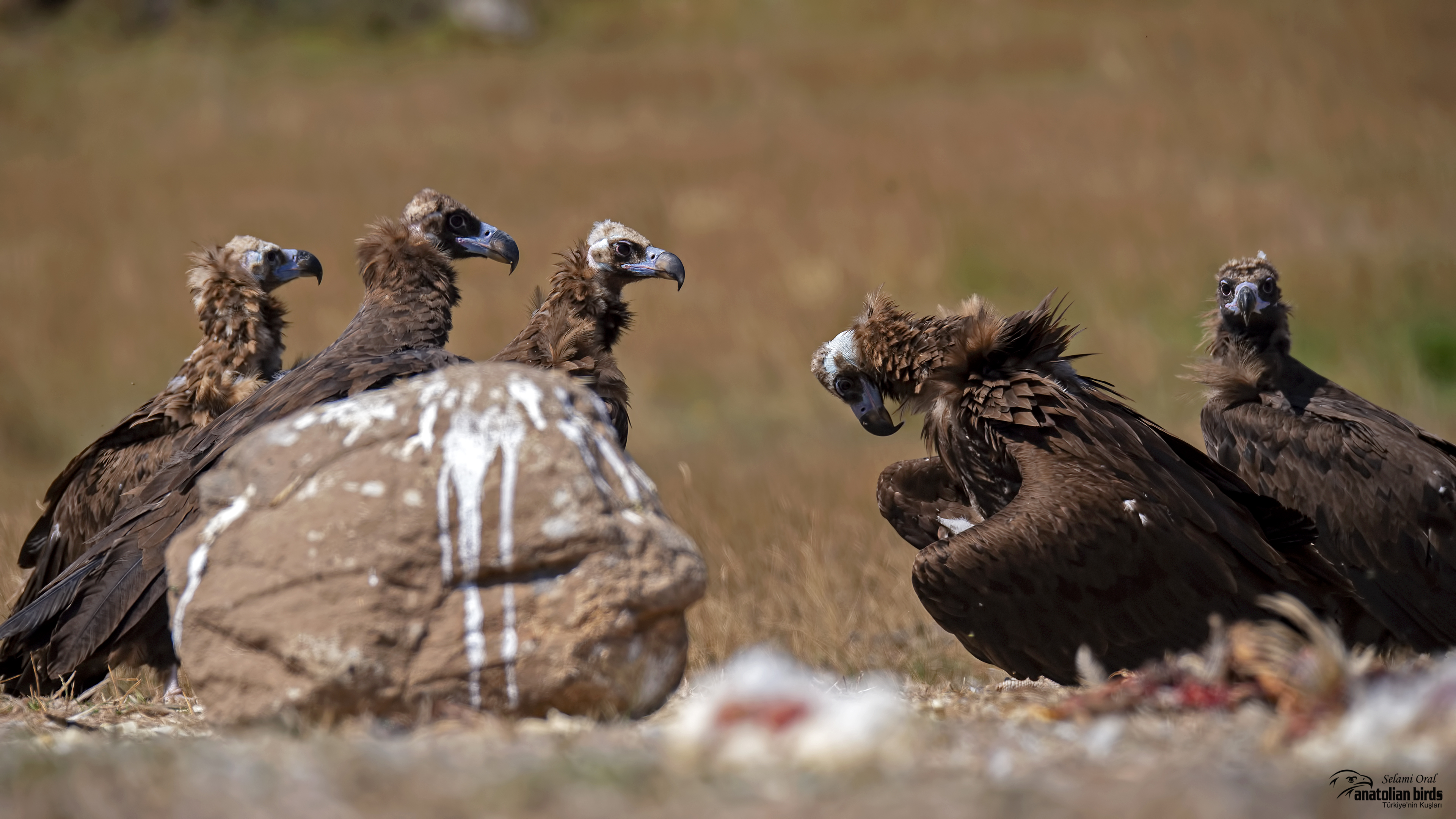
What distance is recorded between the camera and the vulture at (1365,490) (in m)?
6.38

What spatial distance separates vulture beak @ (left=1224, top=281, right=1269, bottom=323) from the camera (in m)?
6.81

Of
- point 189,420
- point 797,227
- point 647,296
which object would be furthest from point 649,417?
point 189,420

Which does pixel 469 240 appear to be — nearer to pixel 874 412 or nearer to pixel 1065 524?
pixel 874 412

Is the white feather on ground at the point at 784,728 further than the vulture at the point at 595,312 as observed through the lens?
No

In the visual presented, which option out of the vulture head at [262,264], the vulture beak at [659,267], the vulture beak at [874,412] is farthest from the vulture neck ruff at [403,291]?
the vulture beak at [874,412]

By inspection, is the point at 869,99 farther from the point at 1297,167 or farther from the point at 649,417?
the point at 649,417

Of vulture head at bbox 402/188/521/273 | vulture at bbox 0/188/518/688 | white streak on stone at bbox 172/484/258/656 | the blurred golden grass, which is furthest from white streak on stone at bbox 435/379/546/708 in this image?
the blurred golden grass

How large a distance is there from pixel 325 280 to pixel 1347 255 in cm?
1250

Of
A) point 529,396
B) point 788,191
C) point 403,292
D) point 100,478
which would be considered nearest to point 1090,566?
point 529,396

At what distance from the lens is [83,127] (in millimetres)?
24422

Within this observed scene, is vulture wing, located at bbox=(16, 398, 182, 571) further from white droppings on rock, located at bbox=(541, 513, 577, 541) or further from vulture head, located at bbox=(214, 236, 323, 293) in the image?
white droppings on rock, located at bbox=(541, 513, 577, 541)

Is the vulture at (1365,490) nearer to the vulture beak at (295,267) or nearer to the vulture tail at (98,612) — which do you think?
the vulture beak at (295,267)

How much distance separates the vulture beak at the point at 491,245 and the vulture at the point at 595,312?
16.7 inches

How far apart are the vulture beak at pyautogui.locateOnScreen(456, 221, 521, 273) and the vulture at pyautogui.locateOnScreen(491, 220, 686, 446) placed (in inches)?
16.7
